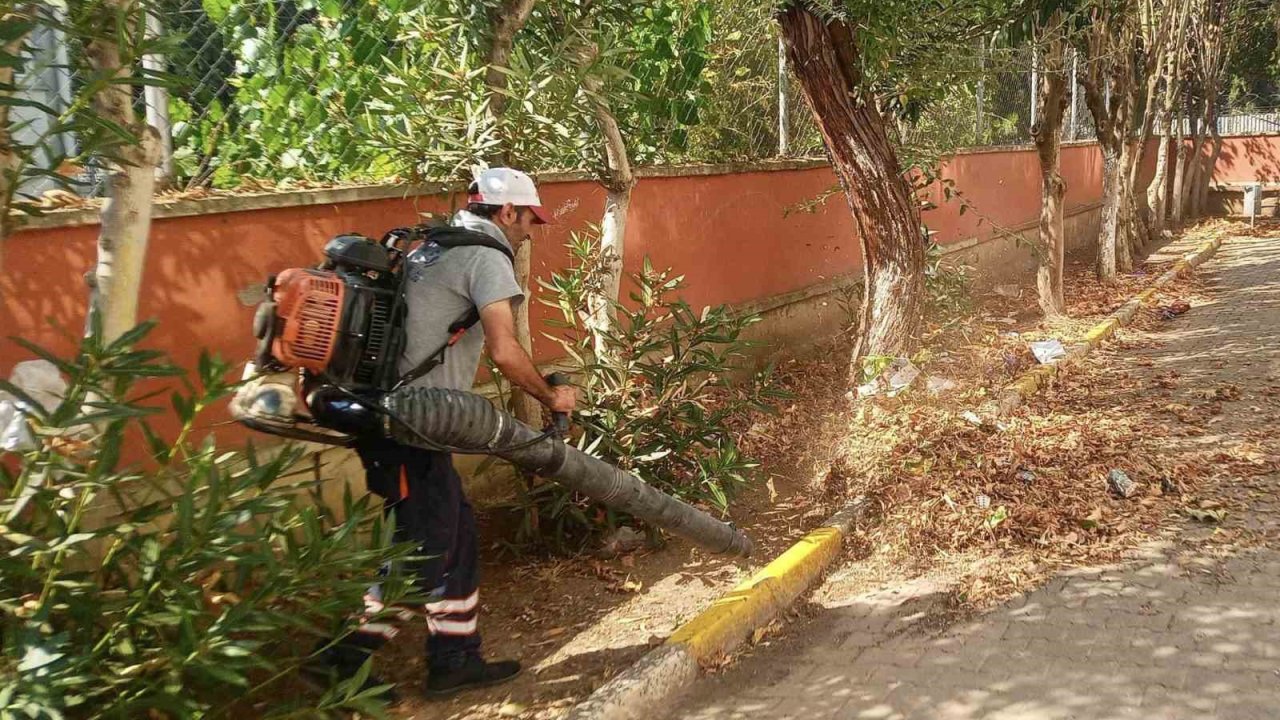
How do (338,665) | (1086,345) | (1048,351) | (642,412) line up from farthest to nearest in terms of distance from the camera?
(1086,345)
(1048,351)
(642,412)
(338,665)

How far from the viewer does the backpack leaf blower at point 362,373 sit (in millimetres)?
3566

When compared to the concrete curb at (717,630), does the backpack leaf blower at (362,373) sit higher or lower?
higher

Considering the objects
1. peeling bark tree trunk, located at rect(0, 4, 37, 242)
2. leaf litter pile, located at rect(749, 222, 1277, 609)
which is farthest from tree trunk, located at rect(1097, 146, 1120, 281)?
peeling bark tree trunk, located at rect(0, 4, 37, 242)

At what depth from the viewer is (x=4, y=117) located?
3031 mm

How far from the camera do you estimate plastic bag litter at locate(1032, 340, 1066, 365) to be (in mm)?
9281

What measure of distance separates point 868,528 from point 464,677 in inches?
99.0

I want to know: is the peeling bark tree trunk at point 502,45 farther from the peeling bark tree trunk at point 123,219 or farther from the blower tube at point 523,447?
the peeling bark tree trunk at point 123,219

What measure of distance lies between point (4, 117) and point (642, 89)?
4.75 metres

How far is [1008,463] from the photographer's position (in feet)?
20.6

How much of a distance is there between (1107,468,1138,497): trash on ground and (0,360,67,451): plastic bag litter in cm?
511

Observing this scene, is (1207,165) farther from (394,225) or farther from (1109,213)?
(394,225)

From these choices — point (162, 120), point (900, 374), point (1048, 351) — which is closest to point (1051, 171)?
point (1048, 351)

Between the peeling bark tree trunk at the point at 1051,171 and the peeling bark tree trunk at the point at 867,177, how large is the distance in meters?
2.80

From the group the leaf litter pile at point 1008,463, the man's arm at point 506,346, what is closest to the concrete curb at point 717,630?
the leaf litter pile at point 1008,463
